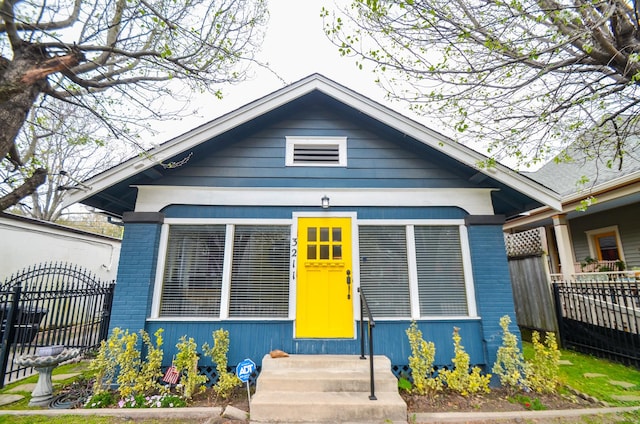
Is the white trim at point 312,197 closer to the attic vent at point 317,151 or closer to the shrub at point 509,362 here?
the attic vent at point 317,151

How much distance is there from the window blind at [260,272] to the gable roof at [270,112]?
1626mm

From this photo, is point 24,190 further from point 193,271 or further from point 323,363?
point 323,363

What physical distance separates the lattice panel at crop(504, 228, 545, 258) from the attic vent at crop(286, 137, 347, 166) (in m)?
4.74

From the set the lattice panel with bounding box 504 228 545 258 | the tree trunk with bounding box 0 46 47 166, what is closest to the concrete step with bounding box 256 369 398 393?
the tree trunk with bounding box 0 46 47 166

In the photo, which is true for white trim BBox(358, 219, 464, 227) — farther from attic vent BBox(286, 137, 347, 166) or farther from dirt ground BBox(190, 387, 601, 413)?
dirt ground BBox(190, 387, 601, 413)

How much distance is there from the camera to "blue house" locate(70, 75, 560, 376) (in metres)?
4.72

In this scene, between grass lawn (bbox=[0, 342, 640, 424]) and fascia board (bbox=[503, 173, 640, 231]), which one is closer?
grass lawn (bbox=[0, 342, 640, 424])

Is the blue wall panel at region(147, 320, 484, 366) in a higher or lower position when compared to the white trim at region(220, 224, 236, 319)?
lower

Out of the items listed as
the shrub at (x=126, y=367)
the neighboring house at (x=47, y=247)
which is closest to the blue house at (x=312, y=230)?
the shrub at (x=126, y=367)

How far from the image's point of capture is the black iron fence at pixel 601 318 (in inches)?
203

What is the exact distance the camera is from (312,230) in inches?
200

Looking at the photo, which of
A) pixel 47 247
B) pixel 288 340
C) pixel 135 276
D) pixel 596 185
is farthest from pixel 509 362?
pixel 47 247

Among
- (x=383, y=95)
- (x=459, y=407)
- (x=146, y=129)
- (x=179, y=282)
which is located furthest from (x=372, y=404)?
(x=146, y=129)

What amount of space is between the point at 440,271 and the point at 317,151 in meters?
2.94
